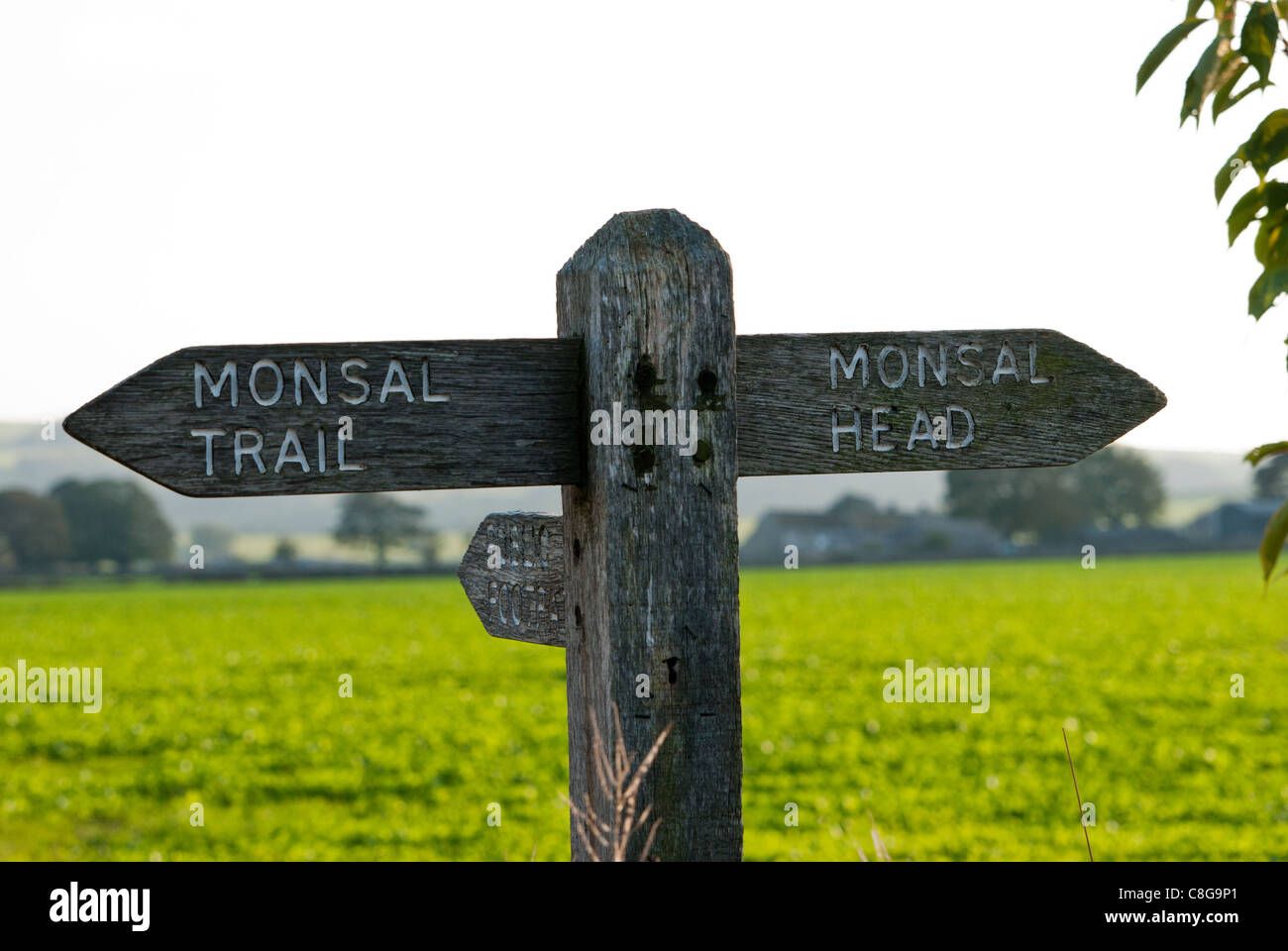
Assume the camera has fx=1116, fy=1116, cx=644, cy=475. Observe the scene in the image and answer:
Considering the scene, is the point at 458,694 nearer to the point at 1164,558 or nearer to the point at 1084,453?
the point at 1084,453

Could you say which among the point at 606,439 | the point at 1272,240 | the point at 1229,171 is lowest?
the point at 606,439

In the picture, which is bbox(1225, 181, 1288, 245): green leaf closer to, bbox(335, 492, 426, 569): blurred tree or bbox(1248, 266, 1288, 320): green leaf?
bbox(1248, 266, 1288, 320): green leaf

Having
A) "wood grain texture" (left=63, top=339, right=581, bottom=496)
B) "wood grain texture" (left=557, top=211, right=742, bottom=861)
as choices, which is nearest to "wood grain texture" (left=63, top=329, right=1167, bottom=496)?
"wood grain texture" (left=63, top=339, right=581, bottom=496)

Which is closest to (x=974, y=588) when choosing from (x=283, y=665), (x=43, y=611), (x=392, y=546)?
(x=283, y=665)

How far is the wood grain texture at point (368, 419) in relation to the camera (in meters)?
1.89

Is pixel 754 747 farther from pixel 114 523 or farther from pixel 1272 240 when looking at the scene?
pixel 114 523

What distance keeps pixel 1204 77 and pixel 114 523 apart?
295ft

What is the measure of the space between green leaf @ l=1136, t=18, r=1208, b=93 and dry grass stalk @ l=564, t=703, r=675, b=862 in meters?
1.66

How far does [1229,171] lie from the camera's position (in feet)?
7.31

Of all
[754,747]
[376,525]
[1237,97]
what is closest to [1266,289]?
[1237,97]

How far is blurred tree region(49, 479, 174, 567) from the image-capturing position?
80.7 meters

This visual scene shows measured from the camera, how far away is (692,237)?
2002 mm
